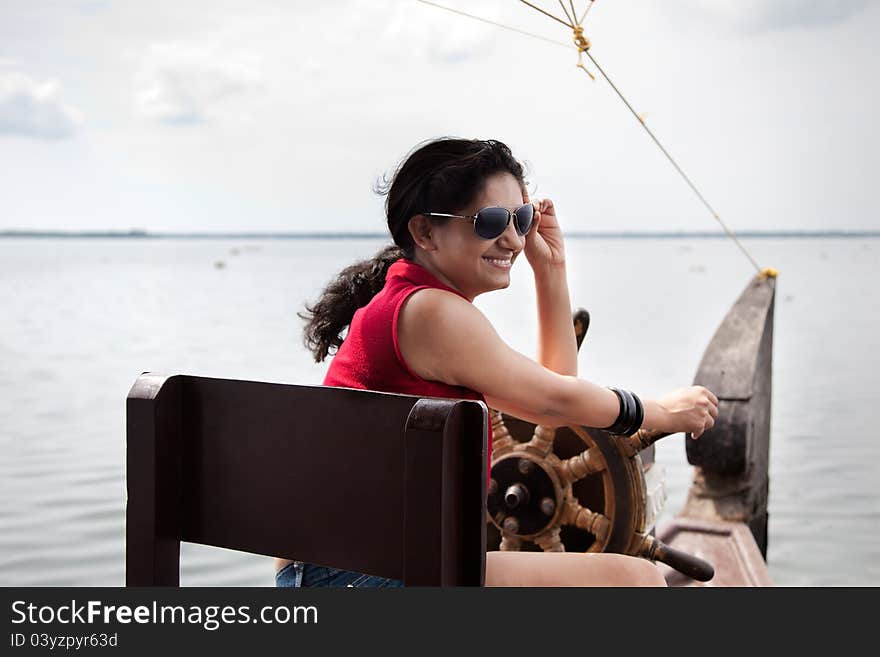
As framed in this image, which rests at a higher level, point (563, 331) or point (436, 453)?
point (563, 331)

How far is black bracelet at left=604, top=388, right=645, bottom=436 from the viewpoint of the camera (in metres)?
2.20

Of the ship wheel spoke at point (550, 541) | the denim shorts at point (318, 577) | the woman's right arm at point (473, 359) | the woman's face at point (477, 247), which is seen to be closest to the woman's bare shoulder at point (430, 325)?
the woman's right arm at point (473, 359)

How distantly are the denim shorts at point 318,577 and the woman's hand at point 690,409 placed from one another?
0.77 m

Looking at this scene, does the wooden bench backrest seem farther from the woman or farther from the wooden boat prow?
the wooden boat prow

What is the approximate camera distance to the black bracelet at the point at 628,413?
2.20 metres

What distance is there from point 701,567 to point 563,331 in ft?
2.30

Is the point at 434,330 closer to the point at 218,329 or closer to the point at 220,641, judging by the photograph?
the point at 220,641

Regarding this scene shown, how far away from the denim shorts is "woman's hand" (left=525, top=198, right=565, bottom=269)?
94 centimetres

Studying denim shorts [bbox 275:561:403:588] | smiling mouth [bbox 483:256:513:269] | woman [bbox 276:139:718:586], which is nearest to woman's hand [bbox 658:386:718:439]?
woman [bbox 276:139:718:586]

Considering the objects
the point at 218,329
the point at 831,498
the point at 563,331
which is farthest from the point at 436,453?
the point at 218,329

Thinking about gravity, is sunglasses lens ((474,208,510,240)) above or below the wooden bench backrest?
above

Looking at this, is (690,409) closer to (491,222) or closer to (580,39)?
(491,222)

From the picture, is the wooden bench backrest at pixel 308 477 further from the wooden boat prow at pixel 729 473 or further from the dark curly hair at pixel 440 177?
the wooden boat prow at pixel 729 473

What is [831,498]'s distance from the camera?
25.2 feet
